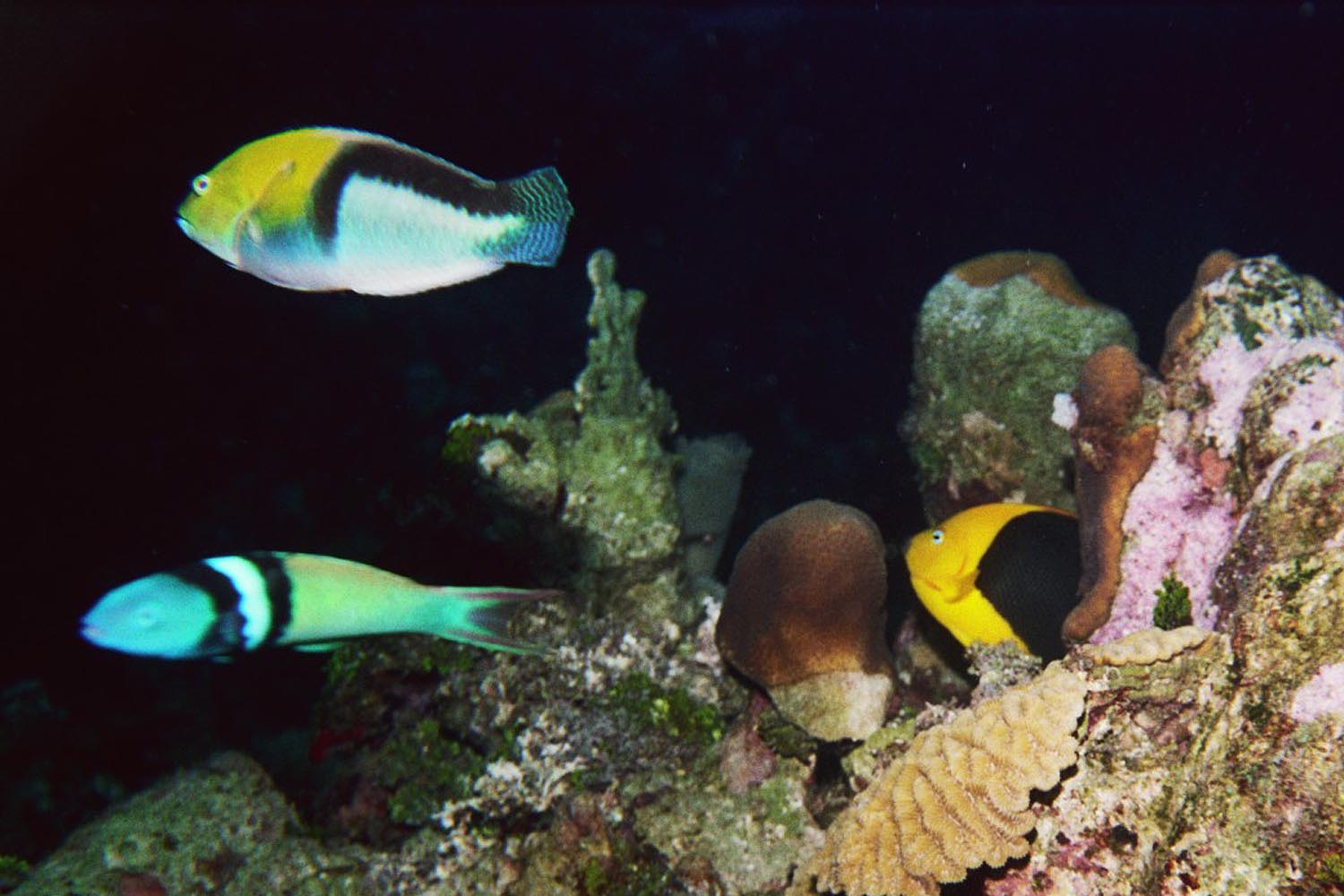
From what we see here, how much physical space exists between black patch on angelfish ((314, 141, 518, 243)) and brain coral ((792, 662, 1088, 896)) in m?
2.29

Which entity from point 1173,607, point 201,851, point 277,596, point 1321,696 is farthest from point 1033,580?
point 201,851

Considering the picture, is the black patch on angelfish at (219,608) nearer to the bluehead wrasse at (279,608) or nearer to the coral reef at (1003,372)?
the bluehead wrasse at (279,608)

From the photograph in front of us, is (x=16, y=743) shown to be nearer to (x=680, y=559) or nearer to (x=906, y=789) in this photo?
(x=680, y=559)

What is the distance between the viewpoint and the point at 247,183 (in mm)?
1567

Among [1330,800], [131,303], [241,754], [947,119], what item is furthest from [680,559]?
[947,119]

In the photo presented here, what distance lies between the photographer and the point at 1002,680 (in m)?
2.99

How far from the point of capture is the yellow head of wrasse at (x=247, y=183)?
1.55 m

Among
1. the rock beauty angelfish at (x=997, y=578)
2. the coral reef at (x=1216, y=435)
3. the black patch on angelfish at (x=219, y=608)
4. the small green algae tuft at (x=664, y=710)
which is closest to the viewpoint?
the black patch on angelfish at (x=219, y=608)

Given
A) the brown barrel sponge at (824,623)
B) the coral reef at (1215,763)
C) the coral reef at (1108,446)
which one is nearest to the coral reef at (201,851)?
the brown barrel sponge at (824,623)

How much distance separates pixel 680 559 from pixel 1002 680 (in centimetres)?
240

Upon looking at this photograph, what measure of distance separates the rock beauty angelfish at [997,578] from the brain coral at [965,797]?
2.59ft

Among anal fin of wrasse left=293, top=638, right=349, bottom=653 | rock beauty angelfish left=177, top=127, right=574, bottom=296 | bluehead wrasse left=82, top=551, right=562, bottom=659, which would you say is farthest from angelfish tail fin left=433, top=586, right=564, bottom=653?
rock beauty angelfish left=177, top=127, right=574, bottom=296

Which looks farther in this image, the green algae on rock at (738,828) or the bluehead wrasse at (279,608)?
the green algae on rock at (738,828)

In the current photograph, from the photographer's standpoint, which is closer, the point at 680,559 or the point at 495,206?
the point at 495,206
